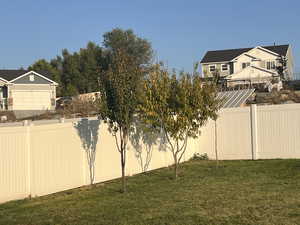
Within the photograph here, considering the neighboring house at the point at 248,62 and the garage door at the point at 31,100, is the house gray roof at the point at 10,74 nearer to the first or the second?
the garage door at the point at 31,100

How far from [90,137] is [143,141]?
264 cm

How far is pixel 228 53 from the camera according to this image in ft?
209

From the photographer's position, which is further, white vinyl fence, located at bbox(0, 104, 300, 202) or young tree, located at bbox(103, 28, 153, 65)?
young tree, located at bbox(103, 28, 153, 65)

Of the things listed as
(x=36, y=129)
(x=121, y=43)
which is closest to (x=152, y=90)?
(x=36, y=129)

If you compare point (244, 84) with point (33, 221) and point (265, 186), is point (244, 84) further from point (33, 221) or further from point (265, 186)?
point (33, 221)

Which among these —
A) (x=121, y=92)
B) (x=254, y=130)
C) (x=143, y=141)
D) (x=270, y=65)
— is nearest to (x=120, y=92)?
(x=121, y=92)

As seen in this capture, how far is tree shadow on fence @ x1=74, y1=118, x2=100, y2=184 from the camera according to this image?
11.6 metres

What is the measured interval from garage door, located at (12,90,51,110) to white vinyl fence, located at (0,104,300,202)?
1312 inches

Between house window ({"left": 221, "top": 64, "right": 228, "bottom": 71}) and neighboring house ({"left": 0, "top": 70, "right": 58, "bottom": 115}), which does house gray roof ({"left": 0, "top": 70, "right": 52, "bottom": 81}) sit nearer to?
neighboring house ({"left": 0, "top": 70, "right": 58, "bottom": 115})

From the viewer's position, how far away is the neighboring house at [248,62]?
55375 millimetres

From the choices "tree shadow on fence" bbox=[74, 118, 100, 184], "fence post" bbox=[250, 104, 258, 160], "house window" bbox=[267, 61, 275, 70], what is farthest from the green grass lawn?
"house window" bbox=[267, 61, 275, 70]

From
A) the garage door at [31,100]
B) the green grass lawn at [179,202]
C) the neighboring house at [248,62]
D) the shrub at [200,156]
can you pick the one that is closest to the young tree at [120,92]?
the green grass lawn at [179,202]

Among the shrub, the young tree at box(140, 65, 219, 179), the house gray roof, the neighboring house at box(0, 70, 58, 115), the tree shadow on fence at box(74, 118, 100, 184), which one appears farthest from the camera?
the house gray roof

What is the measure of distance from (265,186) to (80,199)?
177 inches
